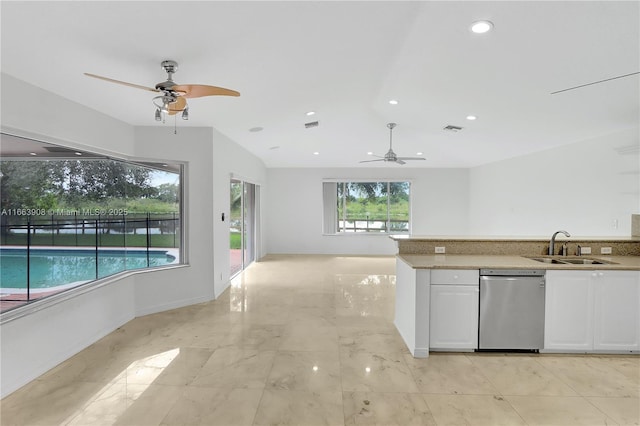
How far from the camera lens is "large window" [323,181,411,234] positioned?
933 cm

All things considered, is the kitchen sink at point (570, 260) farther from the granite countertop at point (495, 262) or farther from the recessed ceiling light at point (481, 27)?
the recessed ceiling light at point (481, 27)

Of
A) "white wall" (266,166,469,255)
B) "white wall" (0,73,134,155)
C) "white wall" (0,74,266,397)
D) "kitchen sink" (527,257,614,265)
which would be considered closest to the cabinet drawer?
"kitchen sink" (527,257,614,265)

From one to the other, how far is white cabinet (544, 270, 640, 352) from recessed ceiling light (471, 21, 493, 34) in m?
2.23

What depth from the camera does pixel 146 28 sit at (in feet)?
7.66

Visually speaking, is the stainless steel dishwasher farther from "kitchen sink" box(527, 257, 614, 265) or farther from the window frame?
the window frame

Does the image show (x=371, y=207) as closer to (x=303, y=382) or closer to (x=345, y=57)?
(x=345, y=57)

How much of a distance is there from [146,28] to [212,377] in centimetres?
269

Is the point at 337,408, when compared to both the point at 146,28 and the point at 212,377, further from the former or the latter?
the point at 146,28

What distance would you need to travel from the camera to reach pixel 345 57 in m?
3.31

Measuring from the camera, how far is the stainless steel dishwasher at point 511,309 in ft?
10.2

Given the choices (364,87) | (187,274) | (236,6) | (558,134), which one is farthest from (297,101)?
(558,134)

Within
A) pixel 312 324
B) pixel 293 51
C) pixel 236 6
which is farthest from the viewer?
pixel 312 324

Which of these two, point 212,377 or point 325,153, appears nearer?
point 212,377

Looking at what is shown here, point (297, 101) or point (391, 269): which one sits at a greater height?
point (297, 101)
